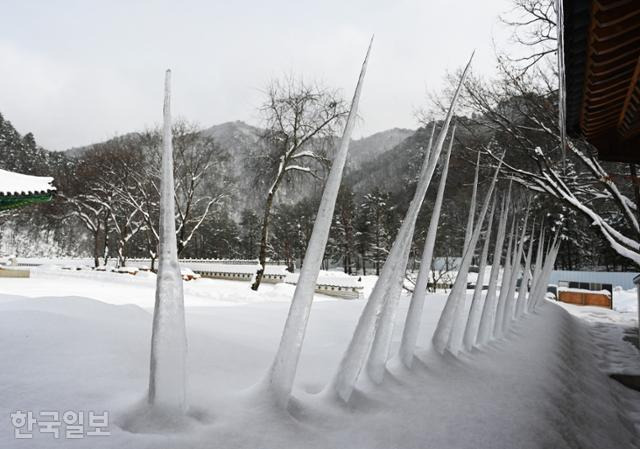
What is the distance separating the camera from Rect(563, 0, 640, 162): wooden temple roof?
265 cm

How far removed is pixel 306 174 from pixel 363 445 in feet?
50.3

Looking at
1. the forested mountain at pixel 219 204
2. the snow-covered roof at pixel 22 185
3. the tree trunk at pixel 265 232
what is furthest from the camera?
the forested mountain at pixel 219 204

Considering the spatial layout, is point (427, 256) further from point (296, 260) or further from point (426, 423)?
point (296, 260)

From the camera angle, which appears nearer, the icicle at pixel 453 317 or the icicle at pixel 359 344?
the icicle at pixel 359 344

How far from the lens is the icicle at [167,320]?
5.05ft

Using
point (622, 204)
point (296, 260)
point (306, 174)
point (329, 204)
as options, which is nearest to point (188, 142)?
point (306, 174)

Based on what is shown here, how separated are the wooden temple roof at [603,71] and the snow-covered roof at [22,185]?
44.5 ft

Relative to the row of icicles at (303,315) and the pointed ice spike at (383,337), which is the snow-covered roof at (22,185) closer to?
the row of icicles at (303,315)

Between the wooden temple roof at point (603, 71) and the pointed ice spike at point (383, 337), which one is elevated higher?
the wooden temple roof at point (603, 71)

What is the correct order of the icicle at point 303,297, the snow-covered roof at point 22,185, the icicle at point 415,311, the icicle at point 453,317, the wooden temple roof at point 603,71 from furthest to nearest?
the snow-covered roof at point 22,185 < the icicle at point 453,317 < the icicle at point 415,311 < the wooden temple roof at point 603,71 < the icicle at point 303,297

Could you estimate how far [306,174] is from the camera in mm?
16594

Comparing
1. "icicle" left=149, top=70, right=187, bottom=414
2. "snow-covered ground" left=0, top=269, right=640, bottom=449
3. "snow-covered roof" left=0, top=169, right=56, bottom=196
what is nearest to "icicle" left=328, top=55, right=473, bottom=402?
"snow-covered ground" left=0, top=269, right=640, bottom=449

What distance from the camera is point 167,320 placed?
165cm

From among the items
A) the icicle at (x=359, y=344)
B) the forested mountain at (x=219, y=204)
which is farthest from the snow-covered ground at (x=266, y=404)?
the forested mountain at (x=219, y=204)
